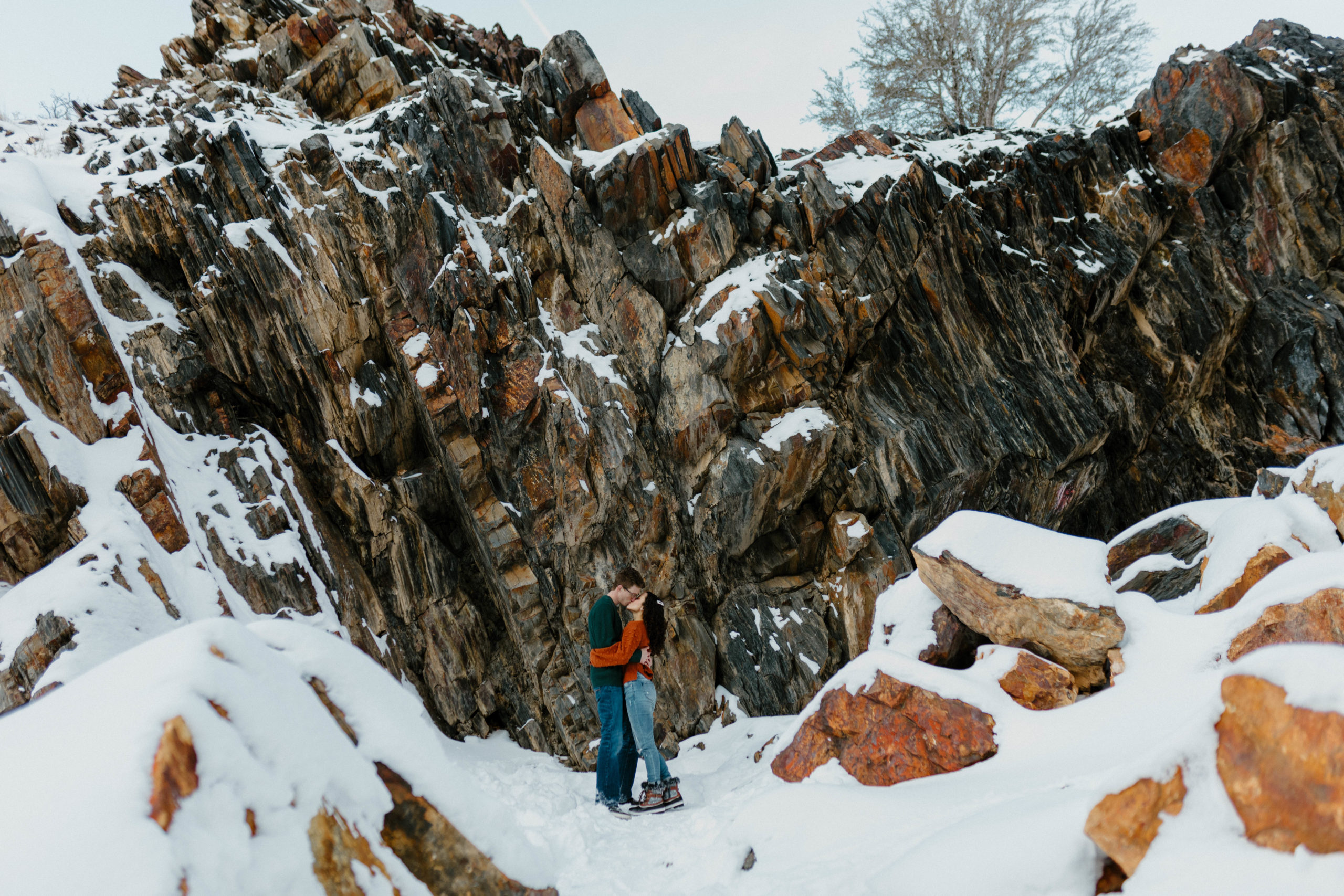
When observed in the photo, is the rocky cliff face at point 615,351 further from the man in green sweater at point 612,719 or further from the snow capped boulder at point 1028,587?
the man in green sweater at point 612,719

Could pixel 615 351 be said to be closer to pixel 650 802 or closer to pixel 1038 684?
pixel 650 802

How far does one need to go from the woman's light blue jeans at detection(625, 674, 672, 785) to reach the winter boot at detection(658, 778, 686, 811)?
0.20 ft

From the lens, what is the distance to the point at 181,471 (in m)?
9.94

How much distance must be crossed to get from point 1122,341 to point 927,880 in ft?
47.5

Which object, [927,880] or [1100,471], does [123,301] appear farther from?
[1100,471]

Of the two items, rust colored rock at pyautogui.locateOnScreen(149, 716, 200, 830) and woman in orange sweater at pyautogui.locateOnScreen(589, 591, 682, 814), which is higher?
rust colored rock at pyautogui.locateOnScreen(149, 716, 200, 830)

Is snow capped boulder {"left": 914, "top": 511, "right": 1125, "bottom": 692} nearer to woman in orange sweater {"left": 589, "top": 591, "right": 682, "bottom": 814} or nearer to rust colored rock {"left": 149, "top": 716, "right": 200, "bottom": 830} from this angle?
woman in orange sweater {"left": 589, "top": 591, "right": 682, "bottom": 814}

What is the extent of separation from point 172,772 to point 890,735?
4352 millimetres

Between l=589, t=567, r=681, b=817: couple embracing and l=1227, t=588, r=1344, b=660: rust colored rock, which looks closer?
l=1227, t=588, r=1344, b=660: rust colored rock

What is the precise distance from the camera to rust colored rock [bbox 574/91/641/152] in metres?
12.9

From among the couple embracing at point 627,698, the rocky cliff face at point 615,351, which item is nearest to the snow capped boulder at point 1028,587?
the couple embracing at point 627,698

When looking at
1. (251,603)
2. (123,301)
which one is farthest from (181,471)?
(123,301)

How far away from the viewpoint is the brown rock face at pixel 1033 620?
16.3ft

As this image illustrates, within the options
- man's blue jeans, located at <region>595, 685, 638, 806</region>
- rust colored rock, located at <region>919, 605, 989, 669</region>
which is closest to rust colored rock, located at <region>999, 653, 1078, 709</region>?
rust colored rock, located at <region>919, 605, 989, 669</region>
